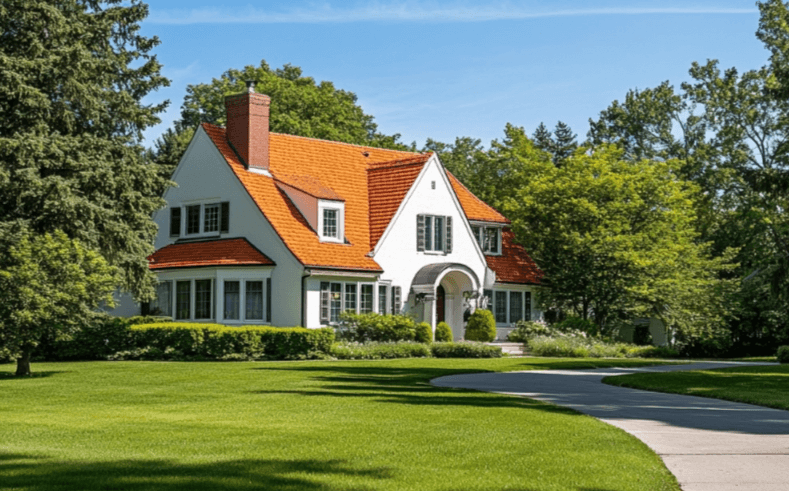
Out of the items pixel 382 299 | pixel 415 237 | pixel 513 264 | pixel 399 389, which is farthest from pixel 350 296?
pixel 399 389

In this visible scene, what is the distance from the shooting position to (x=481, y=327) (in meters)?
42.6

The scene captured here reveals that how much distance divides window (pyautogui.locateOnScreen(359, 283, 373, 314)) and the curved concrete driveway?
53.8ft

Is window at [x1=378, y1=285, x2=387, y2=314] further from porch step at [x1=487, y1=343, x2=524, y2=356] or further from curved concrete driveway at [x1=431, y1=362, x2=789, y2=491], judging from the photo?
curved concrete driveway at [x1=431, y1=362, x2=789, y2=491]

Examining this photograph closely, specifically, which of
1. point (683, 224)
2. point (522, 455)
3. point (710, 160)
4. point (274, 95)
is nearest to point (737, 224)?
point (710, 160)

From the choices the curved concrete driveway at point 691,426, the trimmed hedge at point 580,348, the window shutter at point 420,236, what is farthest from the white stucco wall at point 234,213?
the curved concrete driveway at point 691,426

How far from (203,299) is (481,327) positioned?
11.5 metres

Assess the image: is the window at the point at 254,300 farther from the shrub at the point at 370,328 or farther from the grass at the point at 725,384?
the grass at the point at 725,384

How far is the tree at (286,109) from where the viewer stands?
188ft

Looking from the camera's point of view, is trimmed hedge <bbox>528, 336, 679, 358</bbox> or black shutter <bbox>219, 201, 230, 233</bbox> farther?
black shutter <bbox>219, 201, 230, 233</bbox>

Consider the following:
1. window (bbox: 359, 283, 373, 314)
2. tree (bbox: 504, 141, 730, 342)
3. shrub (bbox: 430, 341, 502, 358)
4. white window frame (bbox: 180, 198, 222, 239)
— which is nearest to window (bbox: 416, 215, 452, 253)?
window (bbox: 359, 283, 373, 314)

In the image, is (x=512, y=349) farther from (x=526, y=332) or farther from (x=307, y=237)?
(x=307, y=237)

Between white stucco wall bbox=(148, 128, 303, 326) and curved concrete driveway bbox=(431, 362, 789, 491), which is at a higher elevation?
white stucco wall bbox=(148, 128, 303, 326)

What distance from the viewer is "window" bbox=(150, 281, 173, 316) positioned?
40750 millimetres

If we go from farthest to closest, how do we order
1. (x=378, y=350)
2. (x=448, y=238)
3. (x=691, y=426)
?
(x=448, y=238) < (x=378, y=350) < (x=691, y=426)
